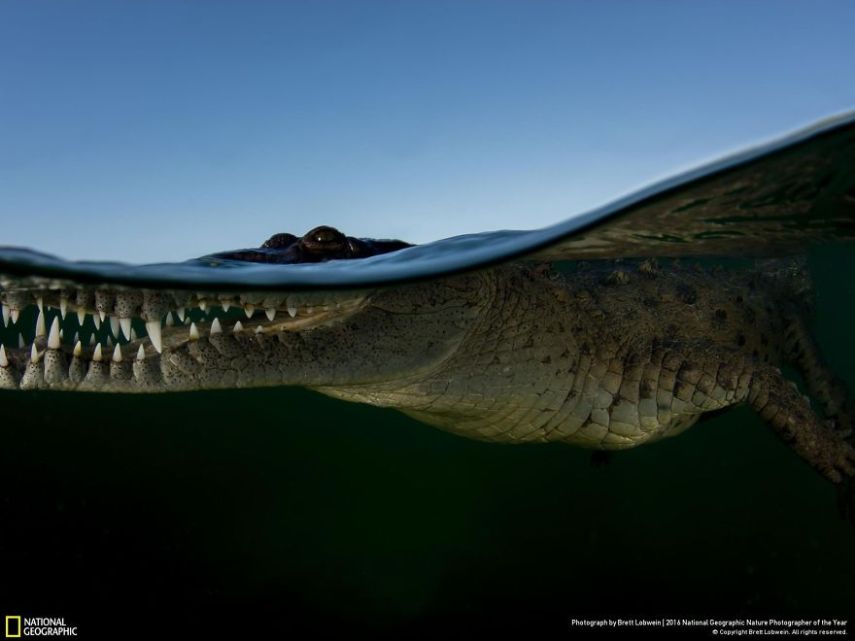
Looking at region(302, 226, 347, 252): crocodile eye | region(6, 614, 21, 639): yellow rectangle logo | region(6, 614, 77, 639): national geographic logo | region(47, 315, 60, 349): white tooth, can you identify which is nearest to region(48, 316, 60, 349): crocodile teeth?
region(47, 315, 60, 349): white tooth

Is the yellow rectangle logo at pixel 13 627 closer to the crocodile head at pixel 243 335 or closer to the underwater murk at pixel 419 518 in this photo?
the underwater murk at pixel 419 518

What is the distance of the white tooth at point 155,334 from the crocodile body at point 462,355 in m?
0.01

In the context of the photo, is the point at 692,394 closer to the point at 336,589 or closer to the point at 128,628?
the point at 336,589

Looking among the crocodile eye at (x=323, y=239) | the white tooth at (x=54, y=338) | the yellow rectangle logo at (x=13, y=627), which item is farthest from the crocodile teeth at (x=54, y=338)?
the yellow rectangle logo at (x=13, y=627)

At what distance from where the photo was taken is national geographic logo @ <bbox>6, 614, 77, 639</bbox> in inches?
359

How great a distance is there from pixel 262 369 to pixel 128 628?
29.4 feet

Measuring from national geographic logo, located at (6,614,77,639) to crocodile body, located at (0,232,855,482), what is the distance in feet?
25.5

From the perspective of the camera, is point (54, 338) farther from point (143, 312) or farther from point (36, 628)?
point (36, 628)

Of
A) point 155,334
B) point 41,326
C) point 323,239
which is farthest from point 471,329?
point 41,326

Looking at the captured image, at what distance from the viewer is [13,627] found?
938 cm

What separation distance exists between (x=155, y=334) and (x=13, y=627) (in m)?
9.08

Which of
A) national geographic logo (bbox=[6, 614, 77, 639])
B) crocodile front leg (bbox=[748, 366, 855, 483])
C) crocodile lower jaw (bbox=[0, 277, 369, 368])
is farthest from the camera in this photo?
national geographic logo (bbox=[6, 614, 77, 639])

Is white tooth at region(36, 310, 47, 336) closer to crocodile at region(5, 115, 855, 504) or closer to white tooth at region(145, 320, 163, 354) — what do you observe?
crocodile at region(5, 115, 855, 504)

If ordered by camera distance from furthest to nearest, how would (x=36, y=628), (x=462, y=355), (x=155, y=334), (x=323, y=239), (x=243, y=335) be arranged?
1. (x=36, y=628)
2. (x=323, y=239)
3. (x=462, y=355)
4. (x=243, y=335)
5. (x=155, y=334)
